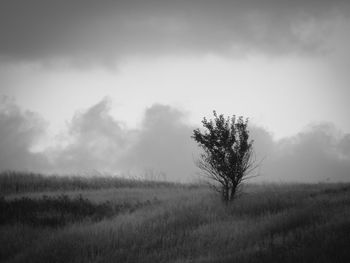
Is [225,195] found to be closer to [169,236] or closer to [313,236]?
[169,236]

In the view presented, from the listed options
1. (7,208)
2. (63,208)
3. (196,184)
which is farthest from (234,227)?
(196,184)

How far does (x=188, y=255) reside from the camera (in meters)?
9.21

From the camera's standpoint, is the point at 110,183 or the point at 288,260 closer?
the point at 288,260

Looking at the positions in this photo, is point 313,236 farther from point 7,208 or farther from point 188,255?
point 7,208

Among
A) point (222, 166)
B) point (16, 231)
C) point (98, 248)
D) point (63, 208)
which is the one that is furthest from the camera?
point (63, 208)

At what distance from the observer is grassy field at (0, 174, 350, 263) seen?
8.17 m

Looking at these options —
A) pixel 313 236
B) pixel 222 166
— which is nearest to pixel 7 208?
pixel 222 166

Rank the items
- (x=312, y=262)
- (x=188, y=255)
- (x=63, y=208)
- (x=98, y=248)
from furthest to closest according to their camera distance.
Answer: (x=63, y=208) < (x=98, y=248) < (x=188, y=255) < (x=312, y=262)

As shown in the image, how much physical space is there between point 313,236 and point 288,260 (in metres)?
1.75

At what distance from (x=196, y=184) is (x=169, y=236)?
1739 centimetres

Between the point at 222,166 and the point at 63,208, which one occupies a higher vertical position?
the point at 222,166

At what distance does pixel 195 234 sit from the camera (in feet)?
35.8

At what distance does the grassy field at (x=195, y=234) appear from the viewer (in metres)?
8.17

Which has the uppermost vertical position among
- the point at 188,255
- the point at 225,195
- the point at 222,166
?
the point at 222,166
